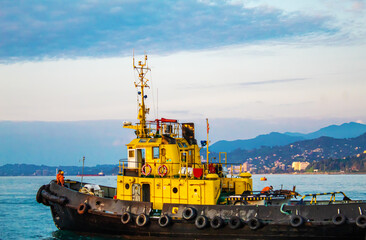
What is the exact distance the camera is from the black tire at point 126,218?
17.8m

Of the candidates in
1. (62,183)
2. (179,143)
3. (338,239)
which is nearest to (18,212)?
(62,183)

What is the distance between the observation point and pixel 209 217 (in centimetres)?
1691

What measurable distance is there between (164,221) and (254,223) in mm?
3131

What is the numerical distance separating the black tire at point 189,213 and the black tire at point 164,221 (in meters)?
0.59

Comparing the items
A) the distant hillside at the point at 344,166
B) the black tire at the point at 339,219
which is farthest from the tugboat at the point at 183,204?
the distant hillside at the point at 344,166

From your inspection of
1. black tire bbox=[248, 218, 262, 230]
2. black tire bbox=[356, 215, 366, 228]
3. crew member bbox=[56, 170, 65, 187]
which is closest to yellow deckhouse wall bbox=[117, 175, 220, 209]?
black tire bbox=[248, 218, 262, 230]

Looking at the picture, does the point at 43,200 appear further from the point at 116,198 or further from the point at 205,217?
the point at 205,217

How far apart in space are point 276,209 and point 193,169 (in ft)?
11.2

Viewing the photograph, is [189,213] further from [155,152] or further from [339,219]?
[339,219]

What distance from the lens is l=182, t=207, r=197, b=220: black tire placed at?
1694cm

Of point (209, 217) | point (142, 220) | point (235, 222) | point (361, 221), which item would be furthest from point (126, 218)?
point (361, 221)

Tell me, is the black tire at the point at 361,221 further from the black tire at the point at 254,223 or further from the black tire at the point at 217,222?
the black tire at the point at 217,222

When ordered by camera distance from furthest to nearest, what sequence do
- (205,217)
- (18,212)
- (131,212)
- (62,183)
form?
1. (18,212)
2. (62,183)
3. (131,212)
4. (205,217)

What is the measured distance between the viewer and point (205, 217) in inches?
663
